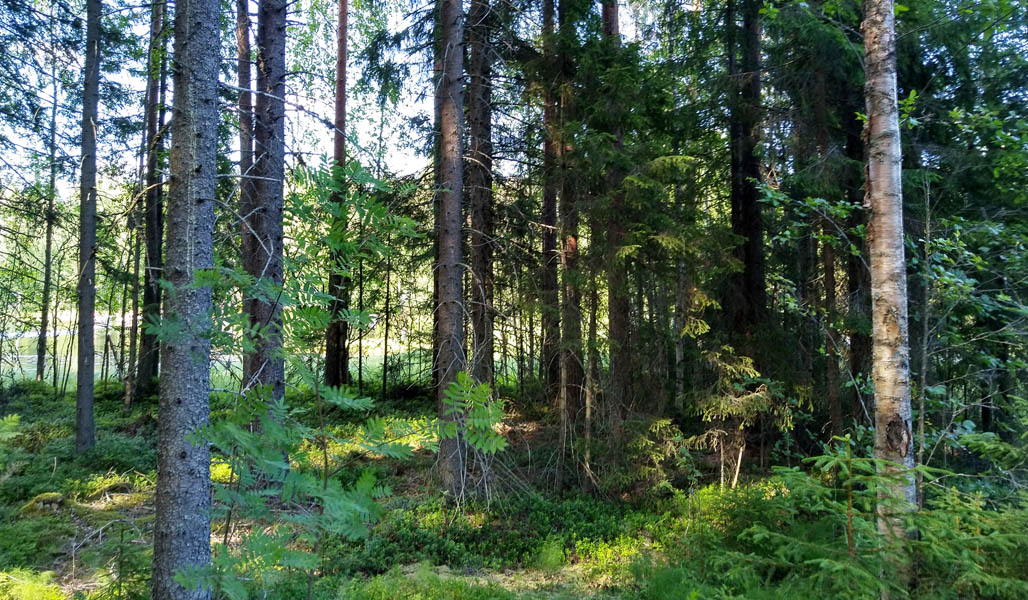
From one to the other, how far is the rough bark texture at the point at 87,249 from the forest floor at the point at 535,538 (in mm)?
579

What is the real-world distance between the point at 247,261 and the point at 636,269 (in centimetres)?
524

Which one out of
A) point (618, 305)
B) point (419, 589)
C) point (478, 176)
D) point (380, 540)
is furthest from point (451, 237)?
point (419, 589)

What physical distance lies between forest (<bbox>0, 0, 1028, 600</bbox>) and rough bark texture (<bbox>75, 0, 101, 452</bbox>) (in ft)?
0.20

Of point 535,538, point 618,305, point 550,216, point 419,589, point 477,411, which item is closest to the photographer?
point 477,411

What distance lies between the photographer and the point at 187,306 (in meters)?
3.61

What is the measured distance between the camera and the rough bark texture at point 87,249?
29.8 feet

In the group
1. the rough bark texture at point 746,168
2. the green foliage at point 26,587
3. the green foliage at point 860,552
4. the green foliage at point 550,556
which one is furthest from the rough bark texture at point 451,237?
the rough bark texture at point 746,168

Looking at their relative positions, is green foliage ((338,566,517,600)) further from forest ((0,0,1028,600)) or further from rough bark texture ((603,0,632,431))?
rough bark texture ((603,0,632,431))

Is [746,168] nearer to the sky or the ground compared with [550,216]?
nearer to the sky

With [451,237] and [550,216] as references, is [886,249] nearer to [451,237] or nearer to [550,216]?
[451,237]

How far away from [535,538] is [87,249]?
8424 mm

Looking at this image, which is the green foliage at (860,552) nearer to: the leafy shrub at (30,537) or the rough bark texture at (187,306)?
the rough bark texture at (187,306)

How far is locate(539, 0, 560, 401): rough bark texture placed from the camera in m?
8.09

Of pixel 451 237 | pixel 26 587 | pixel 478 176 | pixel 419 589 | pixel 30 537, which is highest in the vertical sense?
pixel 478 176
